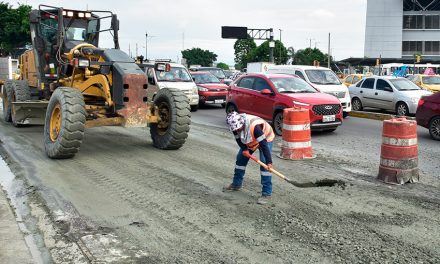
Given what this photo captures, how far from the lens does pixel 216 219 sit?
5.71 m

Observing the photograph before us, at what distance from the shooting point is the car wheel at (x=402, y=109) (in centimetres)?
1757

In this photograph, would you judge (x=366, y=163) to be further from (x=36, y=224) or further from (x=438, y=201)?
(x=36, y=224)

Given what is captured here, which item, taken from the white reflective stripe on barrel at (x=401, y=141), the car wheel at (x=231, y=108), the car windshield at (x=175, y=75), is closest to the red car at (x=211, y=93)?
the car windshield at (x=175, y=75)

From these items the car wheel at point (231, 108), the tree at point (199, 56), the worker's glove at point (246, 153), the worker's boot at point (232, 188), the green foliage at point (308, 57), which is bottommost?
the worker's boot at point (232, 188)

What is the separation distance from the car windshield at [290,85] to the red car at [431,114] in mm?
2888

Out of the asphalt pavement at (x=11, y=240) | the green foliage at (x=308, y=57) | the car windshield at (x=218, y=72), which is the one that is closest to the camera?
the asphalt pavement at (x=11, y=240)

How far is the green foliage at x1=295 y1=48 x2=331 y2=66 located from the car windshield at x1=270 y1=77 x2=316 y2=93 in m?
72.2

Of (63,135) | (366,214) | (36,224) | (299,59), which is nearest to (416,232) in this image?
(366,214)

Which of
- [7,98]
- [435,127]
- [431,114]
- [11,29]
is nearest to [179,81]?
[7,98]

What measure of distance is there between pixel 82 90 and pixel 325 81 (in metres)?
9.95

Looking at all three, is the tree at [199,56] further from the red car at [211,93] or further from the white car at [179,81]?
the white car at [179,81]

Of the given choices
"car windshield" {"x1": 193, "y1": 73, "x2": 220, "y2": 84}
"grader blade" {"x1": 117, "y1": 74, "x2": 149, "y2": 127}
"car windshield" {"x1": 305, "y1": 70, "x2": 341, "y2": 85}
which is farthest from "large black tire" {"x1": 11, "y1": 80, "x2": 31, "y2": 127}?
"car windshield" {"x1": 193, "y1": 73, "x2": 220, "y2": 84}

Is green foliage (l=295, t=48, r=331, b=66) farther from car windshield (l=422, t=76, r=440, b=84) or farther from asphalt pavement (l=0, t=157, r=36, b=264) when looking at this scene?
asphalt pavement (l=0, t=157, r=36, b=264)

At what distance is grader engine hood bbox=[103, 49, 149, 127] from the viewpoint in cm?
916
